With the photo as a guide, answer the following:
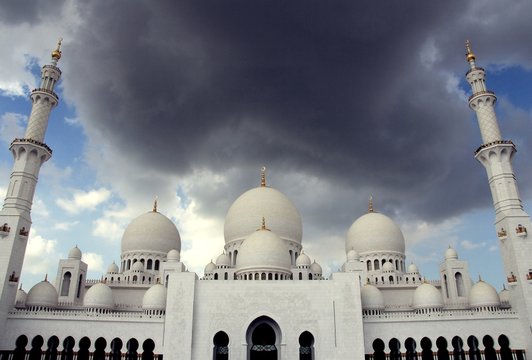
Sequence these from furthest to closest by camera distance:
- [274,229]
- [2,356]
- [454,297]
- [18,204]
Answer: [274,229], [454,297], [18,204], [2,356]

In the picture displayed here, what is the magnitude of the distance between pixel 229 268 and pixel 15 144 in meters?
17.9

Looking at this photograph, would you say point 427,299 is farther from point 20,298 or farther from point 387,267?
point 20,298

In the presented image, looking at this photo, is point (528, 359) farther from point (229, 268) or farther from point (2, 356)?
point (2, 356)

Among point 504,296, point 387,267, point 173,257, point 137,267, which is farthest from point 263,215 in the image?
point 504,296

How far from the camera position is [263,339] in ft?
83.6

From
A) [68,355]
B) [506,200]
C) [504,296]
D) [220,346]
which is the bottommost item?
[68,355]

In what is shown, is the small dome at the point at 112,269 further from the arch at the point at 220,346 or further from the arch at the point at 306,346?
the arch at the point at 306,346

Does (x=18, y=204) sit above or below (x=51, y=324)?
above

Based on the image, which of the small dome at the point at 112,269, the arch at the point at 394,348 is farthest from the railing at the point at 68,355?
the arch at the point at 394,348

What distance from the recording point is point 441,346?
27.3 meters

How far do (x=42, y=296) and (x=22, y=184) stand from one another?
7740 mm

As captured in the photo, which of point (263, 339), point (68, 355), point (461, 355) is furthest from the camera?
point (461, 355)

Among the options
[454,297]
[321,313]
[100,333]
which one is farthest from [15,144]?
[454,297]

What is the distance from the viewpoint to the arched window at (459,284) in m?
32.3
